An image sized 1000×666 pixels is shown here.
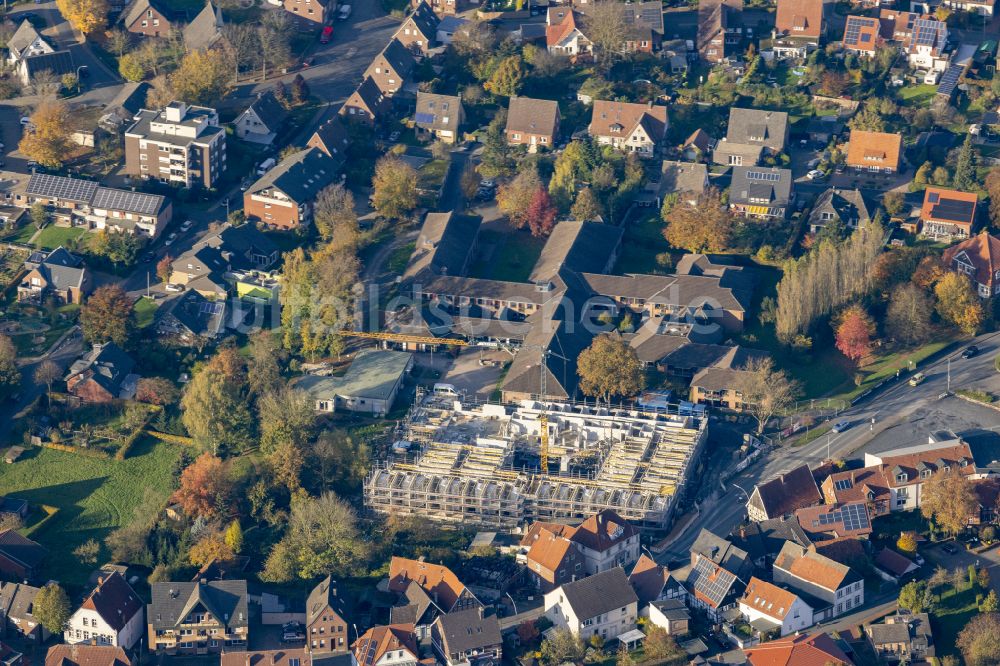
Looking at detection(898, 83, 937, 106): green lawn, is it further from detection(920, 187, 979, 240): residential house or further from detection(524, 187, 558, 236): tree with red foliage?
detection(524, 187, 558, 236): tree with red foliage

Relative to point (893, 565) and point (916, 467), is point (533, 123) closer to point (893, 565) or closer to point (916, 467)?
point (916, 467)

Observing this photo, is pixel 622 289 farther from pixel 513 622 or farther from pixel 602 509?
pixel 513 622

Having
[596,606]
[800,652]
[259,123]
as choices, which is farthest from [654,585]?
[259,123]

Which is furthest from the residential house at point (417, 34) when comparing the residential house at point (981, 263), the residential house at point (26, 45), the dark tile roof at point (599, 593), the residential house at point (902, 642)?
the residential house at point (902, 642)

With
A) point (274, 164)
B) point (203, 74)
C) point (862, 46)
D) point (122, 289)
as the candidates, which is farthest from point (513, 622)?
point (862, 46)

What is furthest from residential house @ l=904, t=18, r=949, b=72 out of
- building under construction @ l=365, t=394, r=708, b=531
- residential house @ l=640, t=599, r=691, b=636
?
residential house @ l=640, t=599, r=691, b=636
